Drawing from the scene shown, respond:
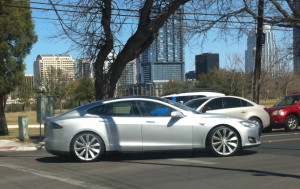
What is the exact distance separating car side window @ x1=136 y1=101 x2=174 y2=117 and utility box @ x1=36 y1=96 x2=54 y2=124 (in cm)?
680

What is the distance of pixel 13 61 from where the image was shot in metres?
19.5

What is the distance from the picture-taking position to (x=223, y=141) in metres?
9.86

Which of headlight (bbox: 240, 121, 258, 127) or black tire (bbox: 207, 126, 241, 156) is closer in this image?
black tire (bbox: 207, 126, 241, 156)

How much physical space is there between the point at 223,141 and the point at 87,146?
3146mm

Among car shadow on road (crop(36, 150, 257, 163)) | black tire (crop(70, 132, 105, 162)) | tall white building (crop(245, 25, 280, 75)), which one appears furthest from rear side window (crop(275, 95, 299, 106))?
black tire (crop(70, 132, 105, 162))

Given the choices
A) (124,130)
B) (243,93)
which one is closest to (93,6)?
(124,130)

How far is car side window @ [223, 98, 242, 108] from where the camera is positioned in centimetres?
1617

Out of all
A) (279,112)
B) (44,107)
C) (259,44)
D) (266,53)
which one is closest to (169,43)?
(259,44)

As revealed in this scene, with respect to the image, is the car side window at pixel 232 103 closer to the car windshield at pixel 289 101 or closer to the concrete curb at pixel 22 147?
the car windshield at pixel 289 101

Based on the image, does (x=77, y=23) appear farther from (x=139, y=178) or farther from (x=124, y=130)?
(x=139, y=178)

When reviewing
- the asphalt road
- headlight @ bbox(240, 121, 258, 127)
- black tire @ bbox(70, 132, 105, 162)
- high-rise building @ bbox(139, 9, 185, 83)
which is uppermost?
high-rise building @ bbox(139, 9, 185, 83)

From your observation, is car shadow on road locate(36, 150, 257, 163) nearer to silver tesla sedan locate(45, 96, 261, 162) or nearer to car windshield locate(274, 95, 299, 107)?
silver tesla sedan locate(45, 96, 261, 162)

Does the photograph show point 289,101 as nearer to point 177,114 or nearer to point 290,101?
point 290,101

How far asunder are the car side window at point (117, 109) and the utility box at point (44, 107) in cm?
622
